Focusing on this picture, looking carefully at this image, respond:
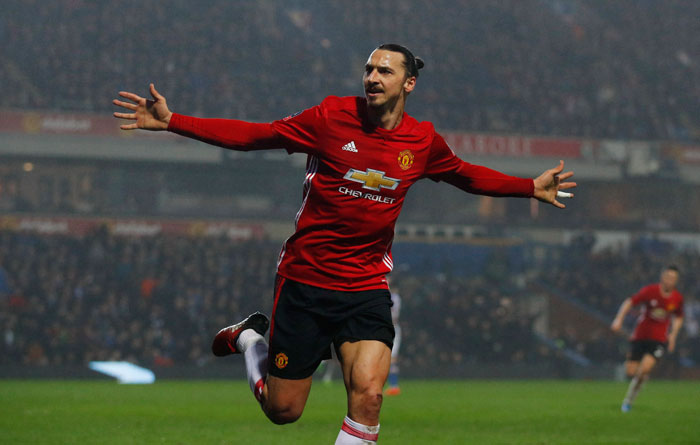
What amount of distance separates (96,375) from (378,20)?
23929mm

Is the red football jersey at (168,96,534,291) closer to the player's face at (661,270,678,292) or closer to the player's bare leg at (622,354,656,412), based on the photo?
the player's bare leg at (622,354,656,412)

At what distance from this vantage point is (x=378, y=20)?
4353 centimetres

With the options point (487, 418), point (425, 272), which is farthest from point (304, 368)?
point (425, 272)

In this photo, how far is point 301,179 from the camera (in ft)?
123

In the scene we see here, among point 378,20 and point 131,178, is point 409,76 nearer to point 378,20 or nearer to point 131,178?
point 131,178

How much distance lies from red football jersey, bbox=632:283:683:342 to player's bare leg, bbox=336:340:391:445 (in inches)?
446

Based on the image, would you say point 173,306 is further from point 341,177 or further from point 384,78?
point 384,78

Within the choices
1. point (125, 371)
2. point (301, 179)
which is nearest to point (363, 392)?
point (125, 371)

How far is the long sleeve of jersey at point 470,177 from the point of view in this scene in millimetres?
6676

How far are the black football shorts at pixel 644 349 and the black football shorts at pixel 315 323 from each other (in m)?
11.2

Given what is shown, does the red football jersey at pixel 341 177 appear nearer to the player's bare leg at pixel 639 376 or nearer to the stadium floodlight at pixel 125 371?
the player's bare leg at pixel 639 376

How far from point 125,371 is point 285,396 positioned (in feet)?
64.4

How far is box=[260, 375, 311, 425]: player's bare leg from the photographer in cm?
650

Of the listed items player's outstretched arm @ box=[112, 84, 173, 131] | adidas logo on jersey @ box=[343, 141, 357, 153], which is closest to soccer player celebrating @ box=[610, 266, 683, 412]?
adidas logo on jersey @ box=[343, 141, 357, 153]
